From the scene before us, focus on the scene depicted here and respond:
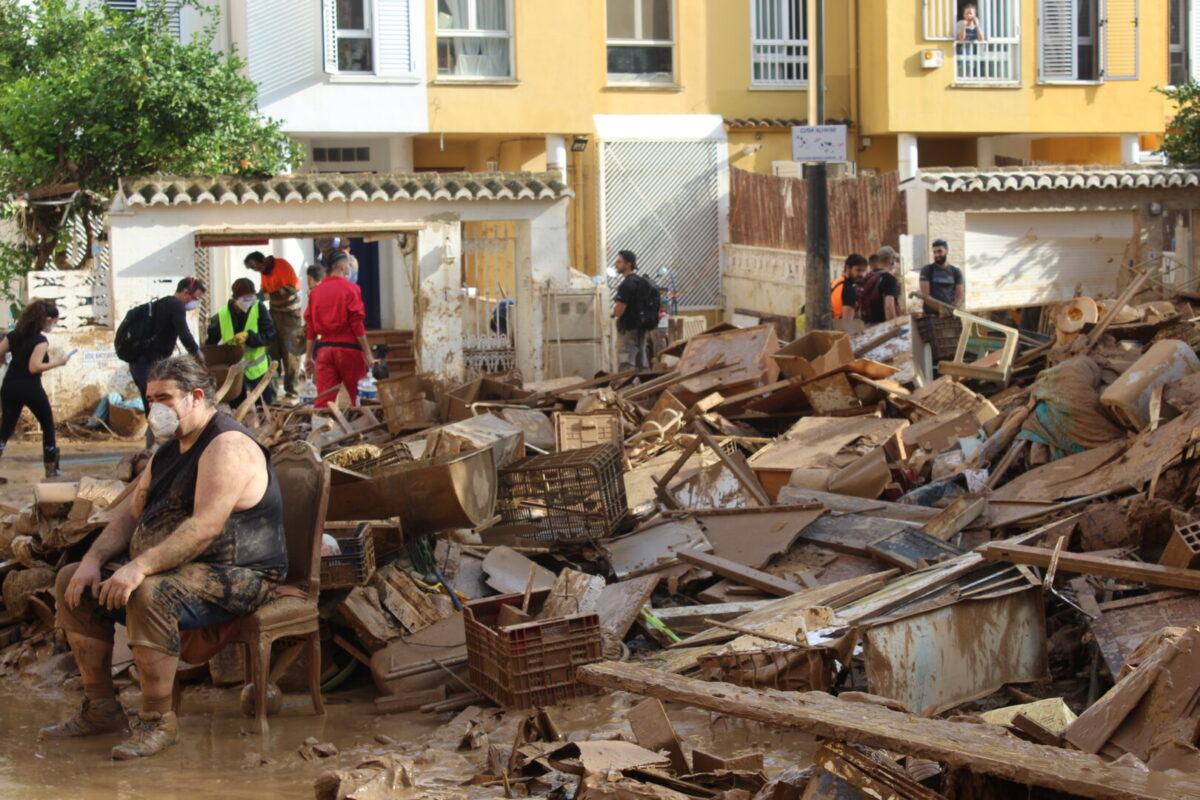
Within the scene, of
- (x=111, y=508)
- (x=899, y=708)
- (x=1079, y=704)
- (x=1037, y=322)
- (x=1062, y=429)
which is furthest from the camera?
(x=1037, y=322)

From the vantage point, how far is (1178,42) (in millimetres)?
28188

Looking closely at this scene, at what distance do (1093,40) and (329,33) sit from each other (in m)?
14.0

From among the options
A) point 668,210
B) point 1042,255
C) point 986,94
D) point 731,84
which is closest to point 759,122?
point 731,84

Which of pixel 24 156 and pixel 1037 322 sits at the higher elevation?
pixel 24 156

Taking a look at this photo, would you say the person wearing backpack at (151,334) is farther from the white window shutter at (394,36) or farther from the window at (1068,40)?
the window at (1068,40)

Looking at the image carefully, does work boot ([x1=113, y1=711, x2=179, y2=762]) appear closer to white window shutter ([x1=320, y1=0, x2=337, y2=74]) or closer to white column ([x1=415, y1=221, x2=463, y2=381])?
white column ([x1=415, y1=221, x2=463, y2=381])

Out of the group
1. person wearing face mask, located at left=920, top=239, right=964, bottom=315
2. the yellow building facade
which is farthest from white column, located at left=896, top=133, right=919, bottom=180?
person wearing face mask, located at left=920, top=239, right=964, bottom=315

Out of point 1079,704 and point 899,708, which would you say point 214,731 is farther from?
point 1079,704

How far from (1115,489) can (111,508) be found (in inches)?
211

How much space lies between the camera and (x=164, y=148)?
1747 cm

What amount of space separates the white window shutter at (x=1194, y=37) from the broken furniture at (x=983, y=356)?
17890mm

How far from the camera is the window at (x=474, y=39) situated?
24.8 meters

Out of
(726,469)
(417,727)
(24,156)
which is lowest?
(417,727)

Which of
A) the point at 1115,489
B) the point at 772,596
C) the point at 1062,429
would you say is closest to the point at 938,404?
the point at 1062,429
